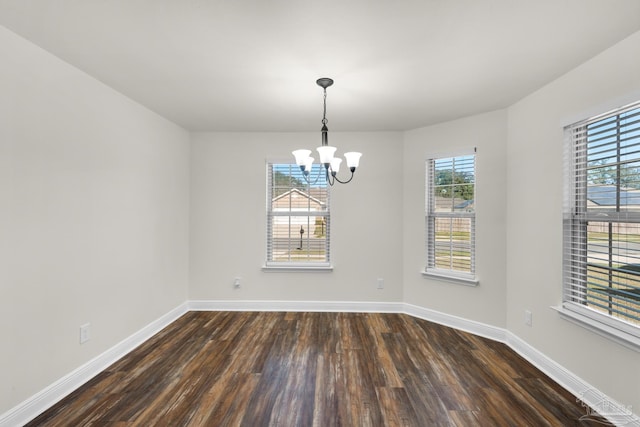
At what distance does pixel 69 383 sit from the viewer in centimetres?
233

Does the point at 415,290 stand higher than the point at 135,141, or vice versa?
the point at 135,141

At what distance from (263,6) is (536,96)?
2.59 metres

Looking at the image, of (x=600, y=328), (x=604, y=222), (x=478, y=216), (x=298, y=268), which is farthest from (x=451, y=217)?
(x=298, y=268)

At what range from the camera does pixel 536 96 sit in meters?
2.81

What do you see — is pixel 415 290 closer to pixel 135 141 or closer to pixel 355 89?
pixel 355 89

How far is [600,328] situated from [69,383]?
391 centimetres

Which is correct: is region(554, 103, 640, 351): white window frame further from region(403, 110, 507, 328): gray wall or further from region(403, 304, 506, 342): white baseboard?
region(403, 304, 506, 342): white baseboard

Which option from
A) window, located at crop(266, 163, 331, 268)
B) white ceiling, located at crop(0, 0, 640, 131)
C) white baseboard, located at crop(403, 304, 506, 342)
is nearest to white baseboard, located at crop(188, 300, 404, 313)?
white baseboard, located at crop(403, 304, 506, 342)

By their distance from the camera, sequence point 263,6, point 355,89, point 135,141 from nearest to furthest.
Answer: point 263,6 < point 355,89 < point 135,141

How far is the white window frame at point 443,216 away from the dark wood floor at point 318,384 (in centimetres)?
64

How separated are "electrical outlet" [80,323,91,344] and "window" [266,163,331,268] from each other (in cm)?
214

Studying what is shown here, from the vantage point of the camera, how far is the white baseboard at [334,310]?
2.02 metres

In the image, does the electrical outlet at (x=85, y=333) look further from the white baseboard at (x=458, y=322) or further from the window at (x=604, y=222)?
the window at (x=604, y=222)

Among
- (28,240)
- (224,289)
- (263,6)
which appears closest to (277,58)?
(263,6)
